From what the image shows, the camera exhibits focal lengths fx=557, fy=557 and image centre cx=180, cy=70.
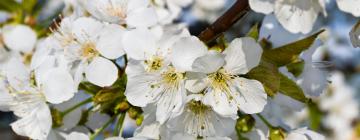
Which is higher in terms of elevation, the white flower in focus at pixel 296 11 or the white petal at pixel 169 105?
the white flower in focus at pixel 296 11

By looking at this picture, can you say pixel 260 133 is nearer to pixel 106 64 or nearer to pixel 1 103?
pixel 106 64

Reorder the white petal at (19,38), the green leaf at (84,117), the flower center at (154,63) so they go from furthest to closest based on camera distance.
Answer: the white petal at (19,38)
the green leaf at (84,117)
the flower center at (154,63)

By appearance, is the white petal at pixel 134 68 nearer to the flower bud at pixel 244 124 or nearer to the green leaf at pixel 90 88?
the green leaf at pixel 90 88

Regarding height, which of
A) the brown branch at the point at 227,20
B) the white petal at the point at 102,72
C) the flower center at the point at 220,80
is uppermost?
the brown branch at the point at 227,20

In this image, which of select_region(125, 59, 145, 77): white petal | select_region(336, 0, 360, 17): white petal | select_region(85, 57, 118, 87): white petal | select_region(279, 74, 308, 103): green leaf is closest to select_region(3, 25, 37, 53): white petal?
select_region(85, 57, 118, 87): white petal

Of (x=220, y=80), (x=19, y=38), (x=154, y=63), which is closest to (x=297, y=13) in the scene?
(x=220, y=80)

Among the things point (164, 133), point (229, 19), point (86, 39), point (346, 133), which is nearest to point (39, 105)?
point (86, 39)

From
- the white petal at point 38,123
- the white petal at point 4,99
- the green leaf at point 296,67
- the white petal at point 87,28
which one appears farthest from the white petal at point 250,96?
the white petal at point 4,99

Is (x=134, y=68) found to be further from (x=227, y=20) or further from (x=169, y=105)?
(x=227, y=20)
